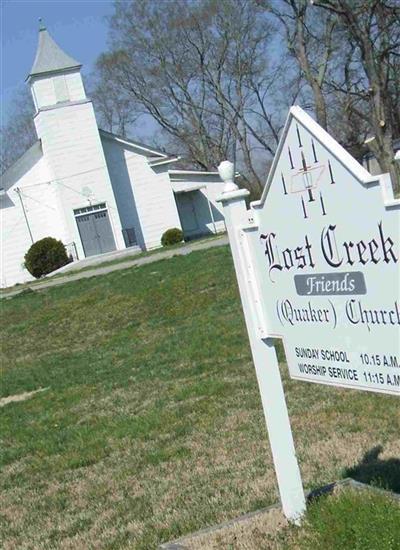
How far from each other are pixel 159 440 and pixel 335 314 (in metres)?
3.99

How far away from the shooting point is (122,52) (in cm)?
5553

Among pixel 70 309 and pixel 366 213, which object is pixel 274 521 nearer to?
pixel 366 213

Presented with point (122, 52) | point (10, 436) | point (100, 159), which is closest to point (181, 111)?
point (122, 52)

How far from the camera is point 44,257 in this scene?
39.9 meters

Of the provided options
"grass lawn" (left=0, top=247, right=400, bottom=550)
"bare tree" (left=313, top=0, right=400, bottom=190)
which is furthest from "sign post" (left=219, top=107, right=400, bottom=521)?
"bare tree" (left=313, top=0, right=400, bottom=190)

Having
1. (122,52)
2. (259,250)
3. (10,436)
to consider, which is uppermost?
(122,52)

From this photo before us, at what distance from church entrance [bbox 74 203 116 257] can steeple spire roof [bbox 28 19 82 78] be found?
238 inches

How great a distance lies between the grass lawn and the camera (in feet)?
19.9

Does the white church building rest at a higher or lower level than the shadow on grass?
higher

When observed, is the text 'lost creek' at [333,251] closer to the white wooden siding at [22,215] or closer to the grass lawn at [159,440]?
the grass lawn at [159,440]

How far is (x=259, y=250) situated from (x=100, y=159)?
36414 millimetres

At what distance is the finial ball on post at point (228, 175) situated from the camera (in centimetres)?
511

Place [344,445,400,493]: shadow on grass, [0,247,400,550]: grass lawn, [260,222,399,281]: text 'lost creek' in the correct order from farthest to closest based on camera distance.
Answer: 1. [0,247,400,550]: grass lawn
2. [344,445,400,493]: shadow on grass
3. [260,222,399,281]: text 'lost creek'

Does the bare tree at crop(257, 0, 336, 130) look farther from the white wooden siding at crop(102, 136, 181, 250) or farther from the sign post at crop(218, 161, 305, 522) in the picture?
the sign post at crop(218, 161, 305, 522)
